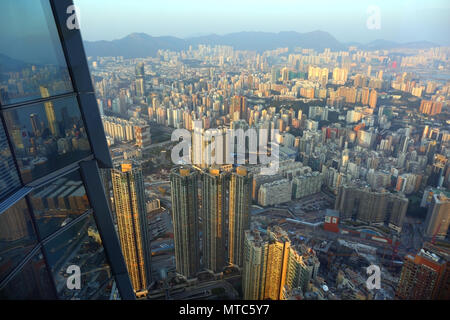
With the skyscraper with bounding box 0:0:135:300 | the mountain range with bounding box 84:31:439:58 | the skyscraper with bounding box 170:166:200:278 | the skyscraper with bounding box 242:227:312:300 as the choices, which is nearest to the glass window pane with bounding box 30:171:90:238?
the skyscraper with bounding box 0:0:135:300

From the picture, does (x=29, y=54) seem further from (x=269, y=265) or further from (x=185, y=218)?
(x=185, y=218)

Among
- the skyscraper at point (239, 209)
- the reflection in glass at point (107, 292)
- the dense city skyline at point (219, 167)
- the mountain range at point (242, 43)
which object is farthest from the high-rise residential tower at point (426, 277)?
the mountain range at point (242, 43)

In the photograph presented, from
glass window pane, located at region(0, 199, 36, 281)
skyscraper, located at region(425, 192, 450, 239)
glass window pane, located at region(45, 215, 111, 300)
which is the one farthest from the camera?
skyscraper, located at region(425, 192, 450, 239)

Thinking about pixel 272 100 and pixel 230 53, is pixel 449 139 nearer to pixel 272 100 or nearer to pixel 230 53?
pixel 272 100

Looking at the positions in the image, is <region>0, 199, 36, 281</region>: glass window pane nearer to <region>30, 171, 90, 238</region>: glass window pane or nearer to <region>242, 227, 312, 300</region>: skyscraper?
<region>30, 171, 90, 238</region>: glass window pane

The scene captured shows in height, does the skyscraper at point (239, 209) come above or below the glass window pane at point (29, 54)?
below

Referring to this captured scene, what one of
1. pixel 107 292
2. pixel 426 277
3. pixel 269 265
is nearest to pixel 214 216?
pixel 269 265

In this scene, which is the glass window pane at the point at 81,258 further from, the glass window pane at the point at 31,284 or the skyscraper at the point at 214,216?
the skyscraper at the point at 214,216
